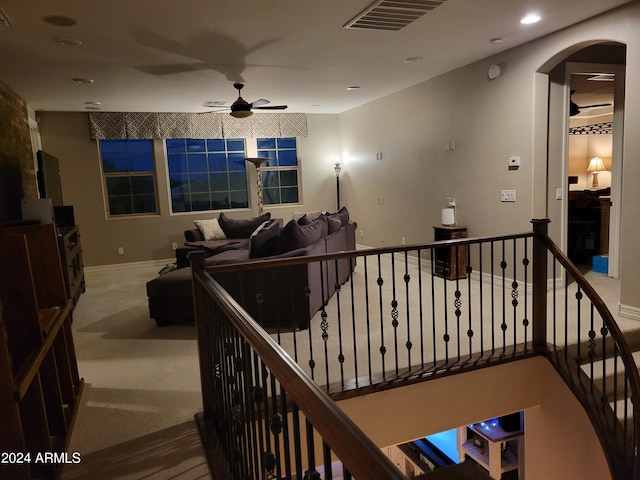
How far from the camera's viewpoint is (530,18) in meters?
3.90

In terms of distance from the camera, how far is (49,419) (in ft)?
8.00

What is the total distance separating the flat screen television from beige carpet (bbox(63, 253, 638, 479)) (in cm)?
144

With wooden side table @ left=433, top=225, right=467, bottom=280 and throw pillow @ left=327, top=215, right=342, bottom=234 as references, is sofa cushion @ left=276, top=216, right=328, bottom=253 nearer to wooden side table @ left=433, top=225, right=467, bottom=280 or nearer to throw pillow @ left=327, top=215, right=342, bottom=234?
throw pillow @ left=327, top=215, right=342, bottom=234

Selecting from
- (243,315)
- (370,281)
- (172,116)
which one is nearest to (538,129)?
(370,281)

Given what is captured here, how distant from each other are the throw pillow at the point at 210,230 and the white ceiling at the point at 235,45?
6.87 feet

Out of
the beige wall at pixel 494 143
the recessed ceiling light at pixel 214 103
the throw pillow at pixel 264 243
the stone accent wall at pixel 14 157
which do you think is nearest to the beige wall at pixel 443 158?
the beige wall at pixel 494 143

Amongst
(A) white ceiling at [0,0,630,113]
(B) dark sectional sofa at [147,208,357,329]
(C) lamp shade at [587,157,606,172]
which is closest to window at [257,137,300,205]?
(A) white ceiling at [0,0,630,113]

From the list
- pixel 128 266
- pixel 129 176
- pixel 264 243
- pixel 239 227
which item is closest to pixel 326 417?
pixel 264 243

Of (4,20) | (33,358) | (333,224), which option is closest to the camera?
(33,358)

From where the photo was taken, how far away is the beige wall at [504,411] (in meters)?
3.16

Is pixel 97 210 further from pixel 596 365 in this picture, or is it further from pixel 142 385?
pixel 596 365

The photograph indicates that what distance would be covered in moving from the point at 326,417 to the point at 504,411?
3190mm

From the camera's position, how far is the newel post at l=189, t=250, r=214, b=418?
94.8 inches

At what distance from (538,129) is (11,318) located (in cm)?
474
